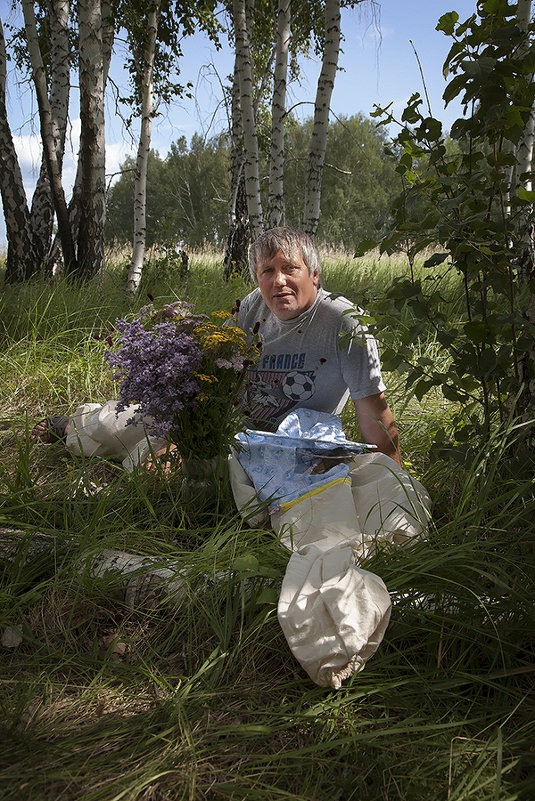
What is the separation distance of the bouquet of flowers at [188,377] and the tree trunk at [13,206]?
13.2 ft

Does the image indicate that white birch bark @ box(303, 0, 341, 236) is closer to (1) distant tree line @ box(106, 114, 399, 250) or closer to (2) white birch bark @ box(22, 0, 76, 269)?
(2) white birch bark @ box(22, 0, 76, 269)

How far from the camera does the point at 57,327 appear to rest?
13.6ft

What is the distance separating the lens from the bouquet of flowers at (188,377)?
2096 millimetres

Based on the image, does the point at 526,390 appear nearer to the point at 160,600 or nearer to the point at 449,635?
the point at 449,635

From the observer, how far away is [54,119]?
6898 millimetres

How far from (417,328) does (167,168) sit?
47855mm

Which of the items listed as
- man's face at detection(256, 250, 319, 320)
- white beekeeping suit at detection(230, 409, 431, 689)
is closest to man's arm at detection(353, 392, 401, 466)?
white beekeeping suit at detection(230, 409, 431, 689)

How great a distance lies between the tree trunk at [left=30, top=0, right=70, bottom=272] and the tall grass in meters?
4.72

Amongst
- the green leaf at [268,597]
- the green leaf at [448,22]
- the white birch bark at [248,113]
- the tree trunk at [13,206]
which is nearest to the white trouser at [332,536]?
the green leaf at [268,597]

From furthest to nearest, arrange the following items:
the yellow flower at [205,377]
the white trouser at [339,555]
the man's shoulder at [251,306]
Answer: the man's shoulder at [251,306] < the yellow flower at [205,377] < the white trouser at [339,555]

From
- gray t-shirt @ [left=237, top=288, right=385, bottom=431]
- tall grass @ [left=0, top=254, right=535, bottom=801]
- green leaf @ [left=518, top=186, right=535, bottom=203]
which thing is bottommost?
tall grass @ [left=0, top=254, right=535, bottom=801]

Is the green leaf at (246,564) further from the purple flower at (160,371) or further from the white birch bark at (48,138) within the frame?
the white birch bark at (48,138)

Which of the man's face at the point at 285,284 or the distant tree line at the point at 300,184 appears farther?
the distant tree line at the point at 300,184

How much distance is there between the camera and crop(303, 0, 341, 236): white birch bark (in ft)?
16.7
